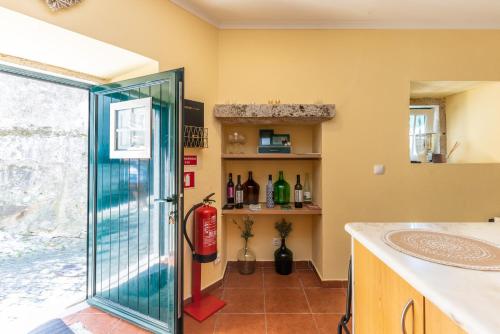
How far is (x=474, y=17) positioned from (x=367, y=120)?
1393mm

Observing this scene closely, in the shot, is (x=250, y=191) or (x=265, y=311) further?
(x=250, y=191)

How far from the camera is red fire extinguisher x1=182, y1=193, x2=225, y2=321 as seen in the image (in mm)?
1886

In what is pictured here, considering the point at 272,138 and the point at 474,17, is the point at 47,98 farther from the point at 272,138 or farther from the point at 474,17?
the point at 474,17

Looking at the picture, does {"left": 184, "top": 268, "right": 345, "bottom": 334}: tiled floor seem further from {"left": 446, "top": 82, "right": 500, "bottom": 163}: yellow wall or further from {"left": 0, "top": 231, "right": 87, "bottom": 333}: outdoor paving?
{"left": 446, "top": 82, "right": 500, "bottom": 163}: yellow wall

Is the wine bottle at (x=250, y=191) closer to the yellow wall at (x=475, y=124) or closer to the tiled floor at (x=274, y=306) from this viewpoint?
the tiled floor at (x=274, y=306)

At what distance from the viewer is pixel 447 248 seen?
0.88 metres

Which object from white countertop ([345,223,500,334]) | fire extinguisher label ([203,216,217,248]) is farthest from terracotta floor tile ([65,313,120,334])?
white countertop ([345,223,500,334])

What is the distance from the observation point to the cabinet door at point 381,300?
712 mm

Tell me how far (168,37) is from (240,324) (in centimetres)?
236

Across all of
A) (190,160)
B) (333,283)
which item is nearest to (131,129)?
(190,160)

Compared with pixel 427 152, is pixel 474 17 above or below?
above

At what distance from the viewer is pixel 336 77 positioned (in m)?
2.32

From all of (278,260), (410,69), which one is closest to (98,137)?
(278,260)

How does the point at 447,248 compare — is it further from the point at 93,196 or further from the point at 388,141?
the point at 93,196
